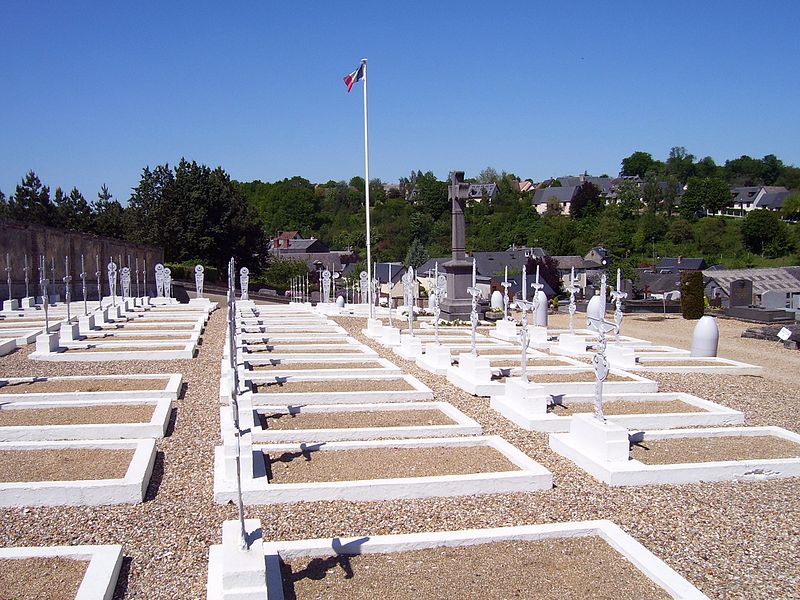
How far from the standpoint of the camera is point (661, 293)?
4353 cm

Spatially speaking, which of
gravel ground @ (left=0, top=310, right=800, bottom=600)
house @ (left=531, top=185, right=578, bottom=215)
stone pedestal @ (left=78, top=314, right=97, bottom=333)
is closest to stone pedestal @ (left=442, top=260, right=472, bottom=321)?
stone pedestal @ (left=78, top=314, right=97, bottom=333)

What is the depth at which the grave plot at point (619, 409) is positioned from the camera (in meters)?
9.48

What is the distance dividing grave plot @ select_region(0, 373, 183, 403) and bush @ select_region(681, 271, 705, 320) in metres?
24.7

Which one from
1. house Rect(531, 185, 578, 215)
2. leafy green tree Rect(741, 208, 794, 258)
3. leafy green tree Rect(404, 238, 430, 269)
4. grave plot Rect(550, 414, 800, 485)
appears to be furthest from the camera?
house Rect(531, 185, 578, 215)

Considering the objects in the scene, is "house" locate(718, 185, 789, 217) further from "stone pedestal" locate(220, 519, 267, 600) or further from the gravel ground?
"stone pedestal" locate(220, 519, 267, 600)

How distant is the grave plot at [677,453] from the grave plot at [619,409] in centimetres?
59

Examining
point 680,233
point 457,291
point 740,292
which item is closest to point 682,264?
point 680,233

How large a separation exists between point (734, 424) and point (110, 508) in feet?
27.9

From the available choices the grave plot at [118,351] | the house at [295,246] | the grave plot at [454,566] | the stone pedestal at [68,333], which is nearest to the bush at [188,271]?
the stone pedestal at [68,333]

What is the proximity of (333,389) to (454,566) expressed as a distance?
21.4 ft

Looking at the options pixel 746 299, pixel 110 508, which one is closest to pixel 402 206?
pixel 746 299

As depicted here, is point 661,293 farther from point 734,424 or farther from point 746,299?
point 734,424

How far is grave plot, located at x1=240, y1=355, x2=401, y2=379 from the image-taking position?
1276cm

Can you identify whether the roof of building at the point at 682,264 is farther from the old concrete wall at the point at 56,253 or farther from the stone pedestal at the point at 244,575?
the stone pedestal at the point at 244,575
